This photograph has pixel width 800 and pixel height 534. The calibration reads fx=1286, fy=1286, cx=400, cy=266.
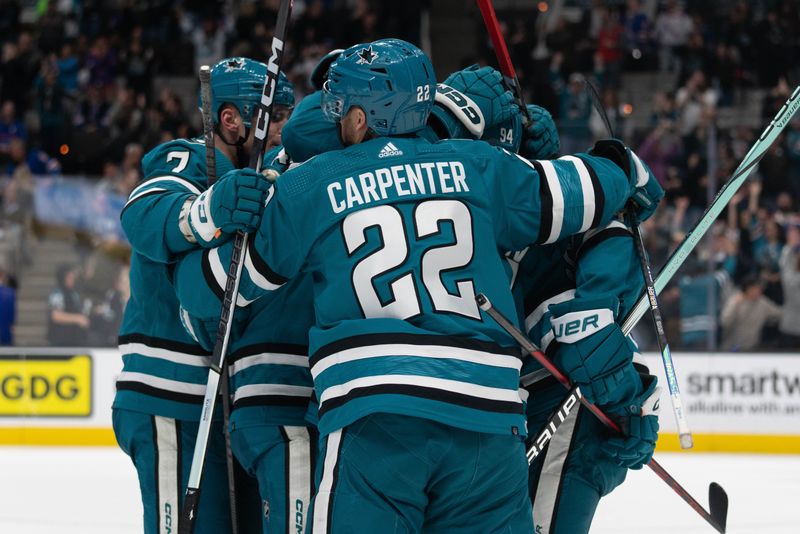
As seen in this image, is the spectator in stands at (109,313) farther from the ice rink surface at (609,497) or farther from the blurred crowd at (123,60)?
the blurred crowd at (123,60)

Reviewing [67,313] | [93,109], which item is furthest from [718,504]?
[93,109]

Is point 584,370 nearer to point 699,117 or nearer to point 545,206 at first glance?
point 545,206

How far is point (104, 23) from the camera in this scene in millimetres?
11422

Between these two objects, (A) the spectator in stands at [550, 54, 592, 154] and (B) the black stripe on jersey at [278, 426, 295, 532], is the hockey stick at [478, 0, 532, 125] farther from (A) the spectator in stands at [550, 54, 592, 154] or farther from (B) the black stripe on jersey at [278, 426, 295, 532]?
(A) the spectator in stands at [550, 54, 592, 154]

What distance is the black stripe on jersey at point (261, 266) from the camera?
2.38 m

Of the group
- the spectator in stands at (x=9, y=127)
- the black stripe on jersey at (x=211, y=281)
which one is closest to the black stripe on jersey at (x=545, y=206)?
the black stripe on jersey at (x=211, y=281)

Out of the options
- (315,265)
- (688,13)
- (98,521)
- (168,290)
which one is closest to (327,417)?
(315,265)

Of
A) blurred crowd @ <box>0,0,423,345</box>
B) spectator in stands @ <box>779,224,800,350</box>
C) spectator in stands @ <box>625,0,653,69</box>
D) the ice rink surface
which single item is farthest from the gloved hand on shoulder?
spectator in stands @ <box>625,0,653,69</box>

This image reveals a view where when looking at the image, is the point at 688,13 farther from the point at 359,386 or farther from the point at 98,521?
the point at 359,386

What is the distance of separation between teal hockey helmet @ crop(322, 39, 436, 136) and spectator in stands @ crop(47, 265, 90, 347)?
5158 millimetres

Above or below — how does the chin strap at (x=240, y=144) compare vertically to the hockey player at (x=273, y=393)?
above

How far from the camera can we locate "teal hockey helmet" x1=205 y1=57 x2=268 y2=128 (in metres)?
2.91

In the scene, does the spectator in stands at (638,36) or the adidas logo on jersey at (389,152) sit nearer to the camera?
the adidas logo on jersey at (389,152)

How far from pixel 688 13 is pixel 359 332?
30.9ft
